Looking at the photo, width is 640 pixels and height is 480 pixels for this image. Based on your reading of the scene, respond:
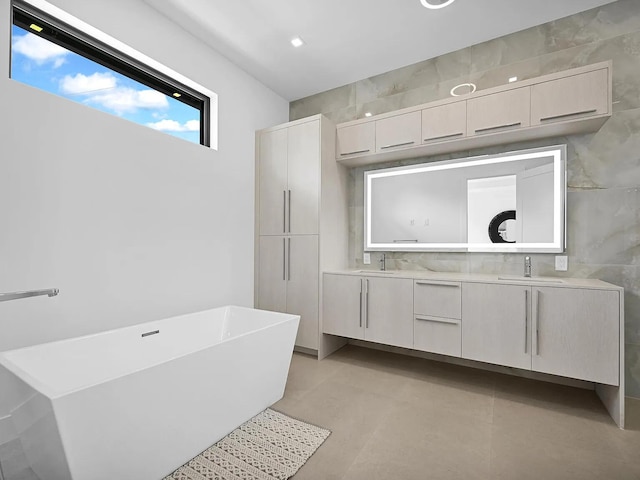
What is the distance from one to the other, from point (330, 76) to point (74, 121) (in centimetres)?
238

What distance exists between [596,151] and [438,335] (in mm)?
1812

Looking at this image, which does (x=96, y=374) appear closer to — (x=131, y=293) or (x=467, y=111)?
(x=131, y=293)

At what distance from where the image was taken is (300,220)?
3.19m

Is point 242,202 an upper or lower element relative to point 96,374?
upper

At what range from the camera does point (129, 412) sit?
1.31m

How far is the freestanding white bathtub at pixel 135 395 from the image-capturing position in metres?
1.17

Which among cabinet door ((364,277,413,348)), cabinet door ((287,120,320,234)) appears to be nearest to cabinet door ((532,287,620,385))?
cabinet door ((364,277,413,348))

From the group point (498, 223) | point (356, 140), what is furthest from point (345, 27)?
point (498, 223)

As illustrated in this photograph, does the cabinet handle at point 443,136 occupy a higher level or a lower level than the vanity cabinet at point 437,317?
higher

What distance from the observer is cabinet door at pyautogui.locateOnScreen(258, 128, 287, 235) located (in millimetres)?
3316

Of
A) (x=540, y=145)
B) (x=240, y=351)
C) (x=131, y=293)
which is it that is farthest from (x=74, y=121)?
(x=540, y=145)

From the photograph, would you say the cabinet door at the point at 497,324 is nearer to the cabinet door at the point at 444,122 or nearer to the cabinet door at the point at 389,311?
the cabinet door at the point at 389,311

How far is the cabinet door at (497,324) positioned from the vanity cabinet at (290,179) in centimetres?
151

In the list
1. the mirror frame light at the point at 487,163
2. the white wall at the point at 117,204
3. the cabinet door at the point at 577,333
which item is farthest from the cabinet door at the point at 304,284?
the cabinet door at the point at 577,333
